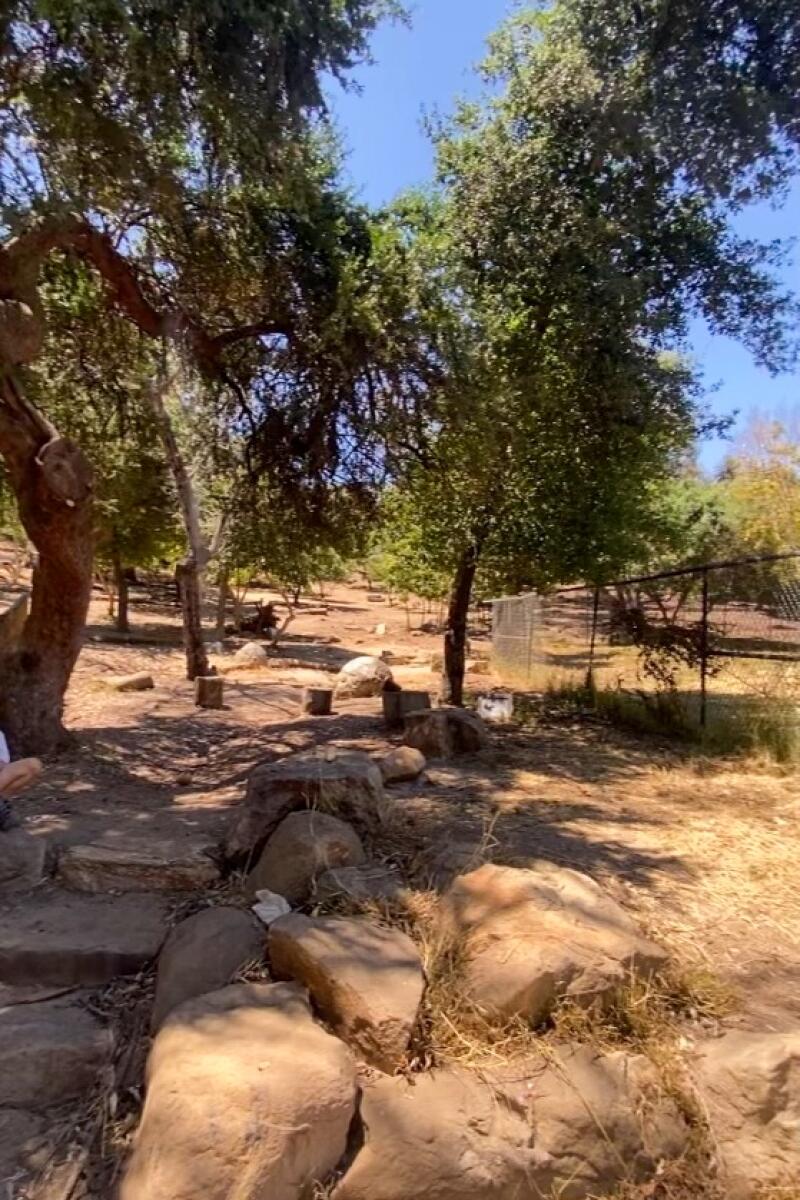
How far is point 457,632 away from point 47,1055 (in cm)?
815

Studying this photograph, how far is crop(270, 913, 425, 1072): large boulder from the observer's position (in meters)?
2.77

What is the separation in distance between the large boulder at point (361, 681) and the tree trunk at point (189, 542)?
6.69 ft

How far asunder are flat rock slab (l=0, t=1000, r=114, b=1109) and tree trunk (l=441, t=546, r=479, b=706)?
25.6ft

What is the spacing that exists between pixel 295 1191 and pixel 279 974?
823 millimetres

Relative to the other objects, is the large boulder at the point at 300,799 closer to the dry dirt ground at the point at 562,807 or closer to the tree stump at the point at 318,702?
the dry dirt ground at the point at 562,807

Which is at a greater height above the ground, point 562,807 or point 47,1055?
point 562,807

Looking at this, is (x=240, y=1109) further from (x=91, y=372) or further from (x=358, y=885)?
(x=91, y=372)

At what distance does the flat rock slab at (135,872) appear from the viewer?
12.8 ft

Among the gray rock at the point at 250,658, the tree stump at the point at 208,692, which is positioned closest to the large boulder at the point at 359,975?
the tree stump at the point at 208,692

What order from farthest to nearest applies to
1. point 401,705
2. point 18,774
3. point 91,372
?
1. point 401,705
2. point 91,372
3. point 18,774

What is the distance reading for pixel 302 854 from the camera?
3693 mm

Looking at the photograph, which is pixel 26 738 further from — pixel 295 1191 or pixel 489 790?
pixel 295 1191

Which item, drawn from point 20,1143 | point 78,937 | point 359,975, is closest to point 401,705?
point 78,937

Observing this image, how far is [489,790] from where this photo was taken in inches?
228
